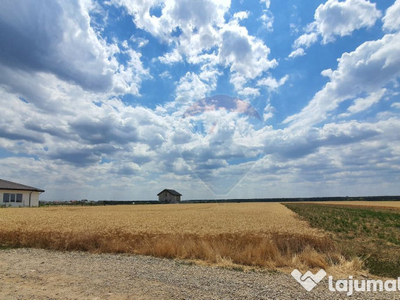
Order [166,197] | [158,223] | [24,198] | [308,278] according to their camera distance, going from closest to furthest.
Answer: [308,278], [158,223], [24,198], [166,197]

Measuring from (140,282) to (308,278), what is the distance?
5326 millimetres

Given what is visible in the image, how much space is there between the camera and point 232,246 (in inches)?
479

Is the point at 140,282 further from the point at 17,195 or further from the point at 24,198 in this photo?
the point at 24,198

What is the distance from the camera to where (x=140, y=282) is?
7.82 meters

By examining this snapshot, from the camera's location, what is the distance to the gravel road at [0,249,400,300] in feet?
22.5

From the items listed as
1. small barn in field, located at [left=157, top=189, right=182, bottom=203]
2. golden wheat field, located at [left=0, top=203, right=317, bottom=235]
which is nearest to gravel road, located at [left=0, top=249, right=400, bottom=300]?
golden wheat field, located at [left=0, top=203, right=317, bottom=235]

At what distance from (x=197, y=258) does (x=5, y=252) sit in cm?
934

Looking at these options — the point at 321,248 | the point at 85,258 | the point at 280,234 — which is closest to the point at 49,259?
the point at 85,258

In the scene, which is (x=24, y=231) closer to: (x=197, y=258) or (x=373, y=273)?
(x=197, y=258)

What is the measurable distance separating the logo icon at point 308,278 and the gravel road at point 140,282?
0.20 meters

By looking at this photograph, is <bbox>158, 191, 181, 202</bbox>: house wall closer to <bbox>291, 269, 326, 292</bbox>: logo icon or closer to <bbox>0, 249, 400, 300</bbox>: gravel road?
<bbox>0, 249, 400, 300</bbox>: gravel road

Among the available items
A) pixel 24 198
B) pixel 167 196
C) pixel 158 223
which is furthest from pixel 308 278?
pixel 167 196

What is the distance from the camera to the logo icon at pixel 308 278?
7.85 meters

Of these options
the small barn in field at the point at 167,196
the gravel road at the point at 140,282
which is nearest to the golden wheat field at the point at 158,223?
the gravel road at the point at 140,282
